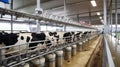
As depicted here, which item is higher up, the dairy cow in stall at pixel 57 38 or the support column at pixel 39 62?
the dairy cow in stall at pixel 57 38

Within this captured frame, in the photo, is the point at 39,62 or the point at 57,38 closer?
the point at 39,62

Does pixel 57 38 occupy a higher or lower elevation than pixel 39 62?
higher

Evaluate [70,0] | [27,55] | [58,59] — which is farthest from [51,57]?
[70,0]

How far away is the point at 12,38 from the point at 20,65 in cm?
53

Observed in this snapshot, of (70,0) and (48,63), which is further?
(70,0)

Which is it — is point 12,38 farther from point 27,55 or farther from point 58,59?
point 58,59

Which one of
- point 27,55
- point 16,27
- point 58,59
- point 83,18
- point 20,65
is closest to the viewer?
point 20,65

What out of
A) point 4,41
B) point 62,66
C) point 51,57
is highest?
point 4,41

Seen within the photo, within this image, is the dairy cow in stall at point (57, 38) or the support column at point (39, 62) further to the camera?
the dairy cow in stall at point (57, 38)

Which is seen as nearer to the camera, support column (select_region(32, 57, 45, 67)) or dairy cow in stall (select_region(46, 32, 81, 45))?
support column (select_region(32, 57, 45, 67))

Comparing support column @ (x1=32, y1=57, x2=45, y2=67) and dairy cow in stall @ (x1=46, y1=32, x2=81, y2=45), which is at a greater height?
dairy cow in stall @ (x1=46, y1=32, x2=81, y2=45)

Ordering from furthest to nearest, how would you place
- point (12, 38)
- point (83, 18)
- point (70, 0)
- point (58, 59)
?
point (83, 18)
point (70, 0)
point (58, 59)
point (12, 38)

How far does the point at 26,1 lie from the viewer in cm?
920

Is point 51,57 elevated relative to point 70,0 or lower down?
lower down
